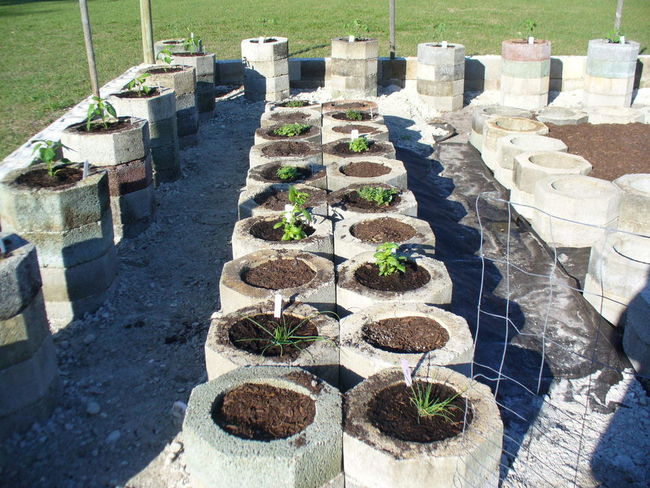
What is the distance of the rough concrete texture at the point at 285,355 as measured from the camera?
159 inches

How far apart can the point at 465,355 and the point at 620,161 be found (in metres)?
6.20

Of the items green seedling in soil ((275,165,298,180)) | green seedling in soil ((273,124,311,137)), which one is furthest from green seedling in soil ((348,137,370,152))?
green seedling in soil ((275,165,298,180))

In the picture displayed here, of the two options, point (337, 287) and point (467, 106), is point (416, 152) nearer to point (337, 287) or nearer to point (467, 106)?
point (467, 106)

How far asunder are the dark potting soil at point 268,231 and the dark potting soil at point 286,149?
1.94 metres

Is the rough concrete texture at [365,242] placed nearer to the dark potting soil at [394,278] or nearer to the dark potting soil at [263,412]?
the dark potting soil at [394,278]

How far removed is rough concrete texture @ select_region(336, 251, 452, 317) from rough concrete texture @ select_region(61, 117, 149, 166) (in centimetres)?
308

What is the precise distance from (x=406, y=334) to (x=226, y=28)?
59.8ft

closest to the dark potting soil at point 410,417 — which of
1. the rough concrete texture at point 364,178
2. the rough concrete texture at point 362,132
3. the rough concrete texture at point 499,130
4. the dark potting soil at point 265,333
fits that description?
the dark potting soil at point 265,333

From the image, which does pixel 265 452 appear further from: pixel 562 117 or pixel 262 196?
pixel 562 117

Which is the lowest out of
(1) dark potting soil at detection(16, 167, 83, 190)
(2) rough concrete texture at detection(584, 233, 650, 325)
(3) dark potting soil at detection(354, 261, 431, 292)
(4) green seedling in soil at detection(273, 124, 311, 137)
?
(2) rough concrete texture at detection(584, 233, 650, 325)

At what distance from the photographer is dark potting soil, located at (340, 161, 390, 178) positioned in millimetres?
7184

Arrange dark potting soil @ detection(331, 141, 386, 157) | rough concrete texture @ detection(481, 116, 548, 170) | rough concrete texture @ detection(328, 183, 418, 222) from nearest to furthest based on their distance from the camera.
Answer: rough concrete texture @ detection(328, 183, 418, 222)
dark potting soil @ detection(331, 141, 386, 157)
rough concrete texture @ detection(481, 116, 548, 170)

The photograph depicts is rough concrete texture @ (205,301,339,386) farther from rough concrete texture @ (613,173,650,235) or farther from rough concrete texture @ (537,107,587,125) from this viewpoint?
rough concrete texture @ (537,107,587,125)

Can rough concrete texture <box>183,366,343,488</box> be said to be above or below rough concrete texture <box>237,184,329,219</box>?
below
